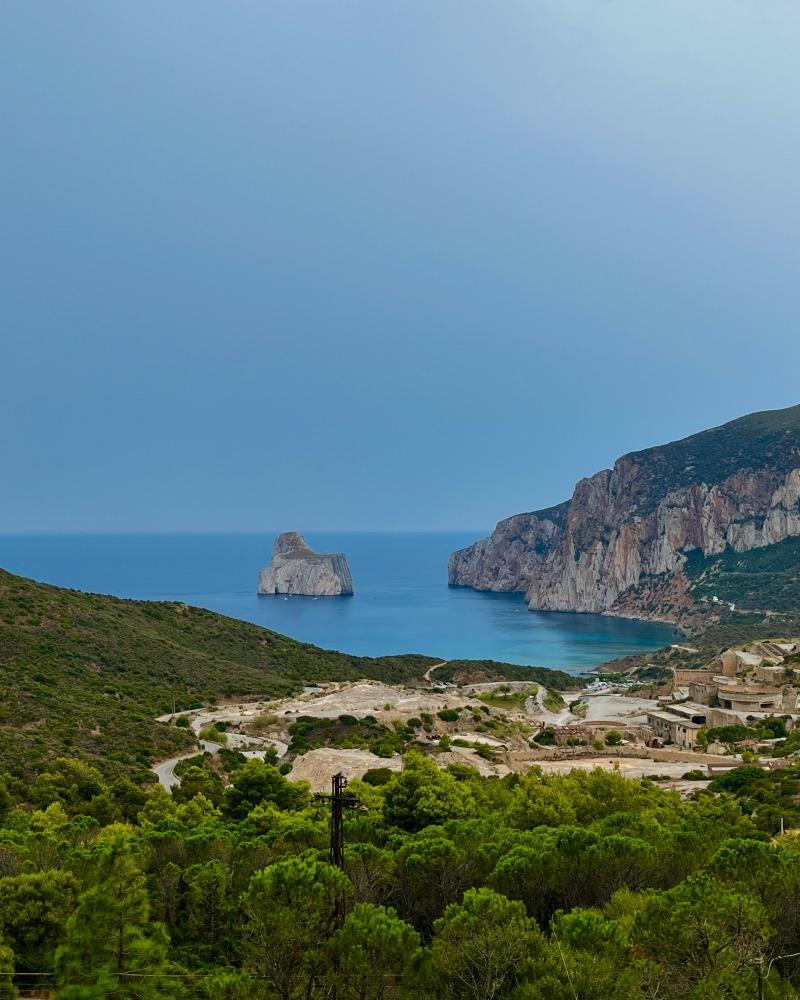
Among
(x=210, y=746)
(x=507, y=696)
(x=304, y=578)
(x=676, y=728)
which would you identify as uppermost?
(x=304, y=578)

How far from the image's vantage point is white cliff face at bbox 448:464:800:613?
14775 cm

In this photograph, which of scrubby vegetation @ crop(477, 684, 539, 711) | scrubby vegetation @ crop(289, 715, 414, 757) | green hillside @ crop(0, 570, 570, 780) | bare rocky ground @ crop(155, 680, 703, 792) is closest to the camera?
bare rocky ground @ crop(155, 680, 703, 792)

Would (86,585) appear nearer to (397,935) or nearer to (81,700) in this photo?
(81,700)

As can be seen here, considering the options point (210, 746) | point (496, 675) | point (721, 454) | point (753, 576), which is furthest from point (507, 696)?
point (721, 454)

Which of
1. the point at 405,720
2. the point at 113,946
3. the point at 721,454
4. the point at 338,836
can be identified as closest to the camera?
the point at 113,946

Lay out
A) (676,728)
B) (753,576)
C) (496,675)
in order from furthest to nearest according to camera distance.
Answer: (753,576), (496,675), (676,728)

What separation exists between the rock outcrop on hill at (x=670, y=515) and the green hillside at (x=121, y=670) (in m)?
82.6

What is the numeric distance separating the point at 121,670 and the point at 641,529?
132 metres

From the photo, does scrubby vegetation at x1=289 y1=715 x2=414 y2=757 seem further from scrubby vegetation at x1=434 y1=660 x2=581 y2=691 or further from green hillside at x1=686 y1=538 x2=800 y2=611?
green hillside at x1=686 y1=538 x2=800 y2=611

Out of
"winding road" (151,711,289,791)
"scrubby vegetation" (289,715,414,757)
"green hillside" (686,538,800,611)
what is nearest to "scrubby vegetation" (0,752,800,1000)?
"winding road" (151,711,289,791)

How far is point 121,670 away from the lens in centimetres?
5088

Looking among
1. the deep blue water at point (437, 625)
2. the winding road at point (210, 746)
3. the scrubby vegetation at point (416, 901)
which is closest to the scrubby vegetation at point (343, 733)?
the winding road at point (210, 746)

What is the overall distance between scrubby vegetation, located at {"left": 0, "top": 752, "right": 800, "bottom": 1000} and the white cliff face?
138922mm

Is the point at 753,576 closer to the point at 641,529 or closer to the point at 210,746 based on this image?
the point at 641,529
